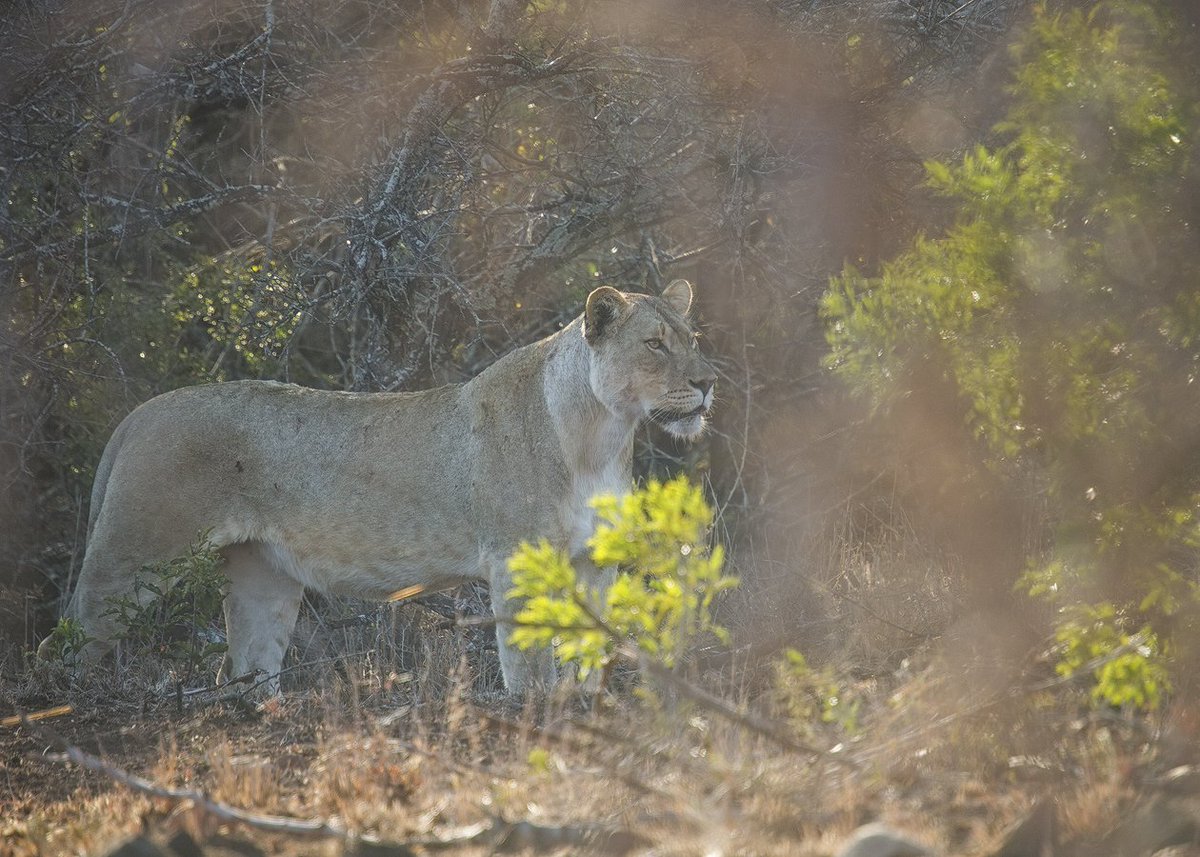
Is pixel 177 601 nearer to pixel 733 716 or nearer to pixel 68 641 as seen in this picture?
pixel 68 641

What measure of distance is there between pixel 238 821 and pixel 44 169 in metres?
6.67

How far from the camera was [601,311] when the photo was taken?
700cm

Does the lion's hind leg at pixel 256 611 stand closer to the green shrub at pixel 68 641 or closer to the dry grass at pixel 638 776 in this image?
the green shrub at pixel 68 641

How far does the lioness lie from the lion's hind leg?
0.01 m

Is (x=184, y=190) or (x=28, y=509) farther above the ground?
(x=184, y=190)

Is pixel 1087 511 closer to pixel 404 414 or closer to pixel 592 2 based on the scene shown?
pixel 404 414

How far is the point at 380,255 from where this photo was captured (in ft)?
29.6

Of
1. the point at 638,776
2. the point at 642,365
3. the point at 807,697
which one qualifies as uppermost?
the point at 642,365

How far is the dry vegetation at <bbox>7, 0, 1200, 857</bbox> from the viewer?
6.36m

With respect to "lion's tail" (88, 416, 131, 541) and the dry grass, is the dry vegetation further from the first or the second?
"lion's tail" (88, 416, 131, 541)

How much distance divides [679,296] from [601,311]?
89 centimetres

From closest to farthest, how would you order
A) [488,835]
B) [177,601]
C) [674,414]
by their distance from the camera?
[488,835], [674,414], [177,601]

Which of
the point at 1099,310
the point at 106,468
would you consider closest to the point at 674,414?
the point at 1099,310

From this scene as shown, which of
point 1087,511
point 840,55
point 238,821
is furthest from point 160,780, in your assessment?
point 840,55
